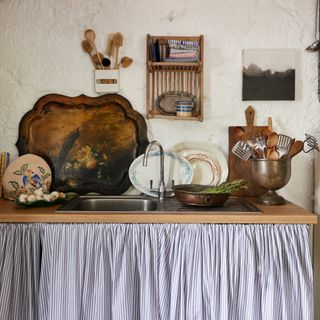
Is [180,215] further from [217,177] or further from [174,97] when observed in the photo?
[174,97]

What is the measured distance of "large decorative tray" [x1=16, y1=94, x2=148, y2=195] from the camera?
6.23ft

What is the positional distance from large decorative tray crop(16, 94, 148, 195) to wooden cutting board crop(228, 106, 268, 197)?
19.4 inches

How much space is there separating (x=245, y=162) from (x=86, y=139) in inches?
34.9

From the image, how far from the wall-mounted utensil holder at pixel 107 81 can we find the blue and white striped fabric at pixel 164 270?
0.81m

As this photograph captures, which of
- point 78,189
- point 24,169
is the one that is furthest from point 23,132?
point 78,189

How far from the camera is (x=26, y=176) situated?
181cm

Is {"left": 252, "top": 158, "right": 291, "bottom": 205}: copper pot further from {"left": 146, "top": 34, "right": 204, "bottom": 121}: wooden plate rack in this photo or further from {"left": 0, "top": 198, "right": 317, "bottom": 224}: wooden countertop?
{"left": 146, "top": 34, "right": 204, "bottom": 121}: wooden plate rack

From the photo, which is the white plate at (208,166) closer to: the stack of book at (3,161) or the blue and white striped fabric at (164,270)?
the blue and white striped fabric at (164,270)

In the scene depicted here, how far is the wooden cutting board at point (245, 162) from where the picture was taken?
1.88 metres

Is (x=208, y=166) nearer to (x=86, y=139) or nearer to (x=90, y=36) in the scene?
(x=86, y=139)

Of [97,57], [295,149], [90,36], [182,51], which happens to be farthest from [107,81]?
[295,149]

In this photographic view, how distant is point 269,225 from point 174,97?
2.83 feet

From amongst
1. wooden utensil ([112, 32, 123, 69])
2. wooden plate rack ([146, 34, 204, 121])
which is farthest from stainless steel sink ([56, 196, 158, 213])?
wooden utensil ([112, 32, 123, 69])

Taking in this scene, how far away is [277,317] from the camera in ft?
4.59
